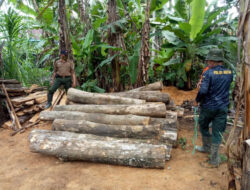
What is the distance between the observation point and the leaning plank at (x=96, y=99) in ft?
15.8

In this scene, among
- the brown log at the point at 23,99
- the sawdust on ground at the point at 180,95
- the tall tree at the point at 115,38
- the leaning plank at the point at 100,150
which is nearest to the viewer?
the leaning plank at the point at 100,150

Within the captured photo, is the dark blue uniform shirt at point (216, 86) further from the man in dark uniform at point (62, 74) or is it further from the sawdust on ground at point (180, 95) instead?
the man in dark uniform at point (62, 74)

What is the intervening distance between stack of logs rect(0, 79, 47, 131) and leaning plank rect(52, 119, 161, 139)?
2.18 metres

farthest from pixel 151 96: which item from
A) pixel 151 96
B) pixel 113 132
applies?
pixel 113 132

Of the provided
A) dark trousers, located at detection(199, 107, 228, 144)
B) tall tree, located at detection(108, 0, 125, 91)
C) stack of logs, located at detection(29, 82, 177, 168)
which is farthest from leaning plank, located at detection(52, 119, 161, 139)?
tall tree, located at detection(108, 0, 125, 91)

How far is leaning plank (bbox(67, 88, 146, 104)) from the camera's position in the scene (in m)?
4.82

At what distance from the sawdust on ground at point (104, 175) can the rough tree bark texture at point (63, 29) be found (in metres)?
3.61

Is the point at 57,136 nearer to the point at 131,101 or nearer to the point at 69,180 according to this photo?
the point at 69,180

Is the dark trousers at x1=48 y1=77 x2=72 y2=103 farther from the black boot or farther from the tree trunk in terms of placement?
the black boot

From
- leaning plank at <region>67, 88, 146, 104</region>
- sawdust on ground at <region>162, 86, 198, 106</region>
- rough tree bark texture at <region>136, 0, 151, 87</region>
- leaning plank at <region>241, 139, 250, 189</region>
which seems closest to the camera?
leaning plank at <region>241, 139, 250, 189</region>

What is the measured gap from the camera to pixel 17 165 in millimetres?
3588

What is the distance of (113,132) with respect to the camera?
3855 mm

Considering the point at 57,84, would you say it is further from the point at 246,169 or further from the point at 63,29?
the point at 246,169

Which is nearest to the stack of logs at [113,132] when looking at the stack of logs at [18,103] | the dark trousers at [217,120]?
the dark trousers at [217,120]
